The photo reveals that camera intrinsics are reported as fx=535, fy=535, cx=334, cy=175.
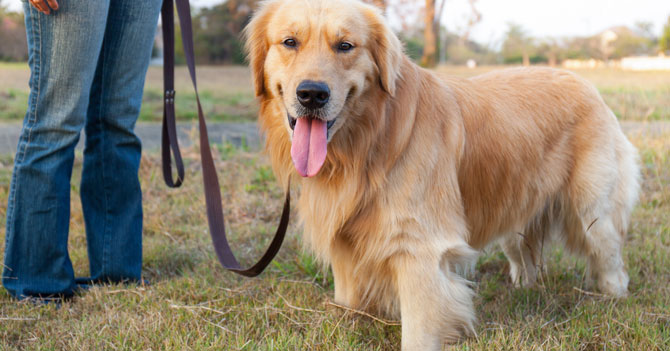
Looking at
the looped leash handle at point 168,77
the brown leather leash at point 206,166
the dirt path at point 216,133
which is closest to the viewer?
the brown leather leash at point 206,166

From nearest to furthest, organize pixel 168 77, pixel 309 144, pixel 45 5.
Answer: pixel 309 144
pixel 45 5
pixel 168 77

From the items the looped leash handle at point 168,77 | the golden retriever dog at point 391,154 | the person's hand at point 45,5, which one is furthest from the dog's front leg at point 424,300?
the person's hand at point 45,5

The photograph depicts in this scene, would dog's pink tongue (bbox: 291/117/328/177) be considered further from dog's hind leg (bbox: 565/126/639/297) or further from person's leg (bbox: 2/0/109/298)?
dog's hind leg (bbox: 565/126/639/297)

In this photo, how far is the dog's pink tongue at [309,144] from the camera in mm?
2186

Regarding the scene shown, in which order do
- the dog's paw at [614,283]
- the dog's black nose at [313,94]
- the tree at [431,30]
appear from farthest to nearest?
the tree at [431,30] < the dog's paw at [614,283] < the dog's black nose at [313,94]

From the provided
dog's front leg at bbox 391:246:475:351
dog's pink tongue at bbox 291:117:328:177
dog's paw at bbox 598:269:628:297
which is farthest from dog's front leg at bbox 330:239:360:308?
dog's paw at bbox 598:269:628:297

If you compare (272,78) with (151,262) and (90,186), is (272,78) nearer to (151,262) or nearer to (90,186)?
(90,186)

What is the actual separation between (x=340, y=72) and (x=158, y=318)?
143 cm

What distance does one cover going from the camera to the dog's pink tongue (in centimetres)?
219

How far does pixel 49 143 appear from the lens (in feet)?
8.32

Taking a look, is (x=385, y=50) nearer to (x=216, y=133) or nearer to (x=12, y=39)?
(x=216, y=133)

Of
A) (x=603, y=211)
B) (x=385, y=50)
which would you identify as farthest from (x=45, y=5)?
(x=603, y=211)

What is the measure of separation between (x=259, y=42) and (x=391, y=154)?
0.80m

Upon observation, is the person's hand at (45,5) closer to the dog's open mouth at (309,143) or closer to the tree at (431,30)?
the dog's open mouth at (309,143)
